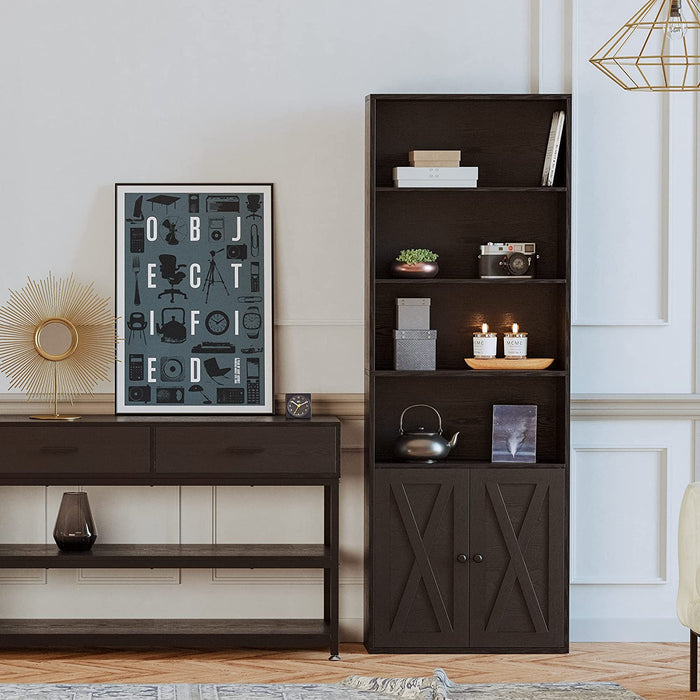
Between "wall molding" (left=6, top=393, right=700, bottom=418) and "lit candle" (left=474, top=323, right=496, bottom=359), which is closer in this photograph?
"lit candle" (left=474, top=323, right=496, bottom=359)

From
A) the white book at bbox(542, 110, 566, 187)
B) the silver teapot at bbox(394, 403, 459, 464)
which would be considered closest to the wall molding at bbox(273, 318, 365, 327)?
the silver teapot at bbox(394, 403, 459, 464)

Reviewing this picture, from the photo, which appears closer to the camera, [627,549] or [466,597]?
[466,597]

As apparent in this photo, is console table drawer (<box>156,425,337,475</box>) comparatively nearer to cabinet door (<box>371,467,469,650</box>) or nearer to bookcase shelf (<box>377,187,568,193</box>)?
cabinet door (<box>371,467,469,650</box>)

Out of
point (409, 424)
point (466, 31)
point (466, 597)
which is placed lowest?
point (466, 597)

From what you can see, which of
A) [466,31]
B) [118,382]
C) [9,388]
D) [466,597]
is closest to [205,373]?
[118,382]

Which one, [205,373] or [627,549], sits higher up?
[205,373]

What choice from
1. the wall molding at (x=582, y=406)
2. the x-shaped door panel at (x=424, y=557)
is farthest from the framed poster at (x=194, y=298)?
the x-shaped door panel at (x=424, y=557)

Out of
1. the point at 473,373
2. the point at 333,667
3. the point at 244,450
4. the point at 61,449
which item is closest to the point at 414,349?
the point at 473,373

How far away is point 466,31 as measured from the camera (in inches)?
161

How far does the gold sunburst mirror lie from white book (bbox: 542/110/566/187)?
1808mm

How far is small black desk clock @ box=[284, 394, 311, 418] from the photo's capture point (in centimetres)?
383

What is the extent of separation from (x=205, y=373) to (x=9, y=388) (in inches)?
31.1

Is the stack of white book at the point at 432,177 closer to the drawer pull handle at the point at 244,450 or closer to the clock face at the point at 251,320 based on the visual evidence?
the clock face at the point at 251,320

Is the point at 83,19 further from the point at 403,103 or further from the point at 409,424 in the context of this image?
the point at 409,424
